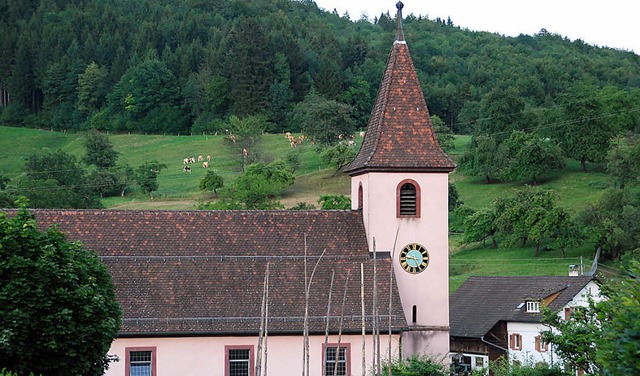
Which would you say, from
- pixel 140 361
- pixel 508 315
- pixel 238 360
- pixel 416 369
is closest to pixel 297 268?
pixel 238 360

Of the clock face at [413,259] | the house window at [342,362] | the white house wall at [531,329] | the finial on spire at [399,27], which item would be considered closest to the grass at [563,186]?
the white house wall at [531,329]

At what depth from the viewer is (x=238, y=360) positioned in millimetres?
42406

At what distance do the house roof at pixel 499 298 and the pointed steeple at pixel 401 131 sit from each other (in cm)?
1842

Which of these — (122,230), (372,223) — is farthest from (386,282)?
(122,230)

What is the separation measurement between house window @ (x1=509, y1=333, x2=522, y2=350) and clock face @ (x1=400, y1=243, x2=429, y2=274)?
801 inches

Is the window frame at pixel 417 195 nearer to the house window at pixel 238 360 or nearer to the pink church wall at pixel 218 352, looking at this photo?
the pink church wall at pixel 218 352

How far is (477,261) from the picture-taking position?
8294 cm

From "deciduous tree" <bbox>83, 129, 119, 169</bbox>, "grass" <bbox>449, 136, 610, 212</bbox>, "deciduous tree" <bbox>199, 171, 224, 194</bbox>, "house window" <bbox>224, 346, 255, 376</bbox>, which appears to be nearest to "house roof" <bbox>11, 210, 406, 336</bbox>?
"house window" <bbox>224, 346, 255, 376</bbox>

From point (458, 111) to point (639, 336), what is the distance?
154400 mm

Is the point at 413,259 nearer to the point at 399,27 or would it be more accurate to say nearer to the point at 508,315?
the point at 399,27

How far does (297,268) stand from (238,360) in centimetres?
416

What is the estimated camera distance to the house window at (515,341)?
2507 inches

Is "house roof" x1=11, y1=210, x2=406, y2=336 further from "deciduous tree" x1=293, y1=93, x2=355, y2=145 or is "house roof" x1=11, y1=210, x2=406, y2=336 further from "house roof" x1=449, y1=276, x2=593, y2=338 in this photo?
"deciduous tree" x1=293, y1=93, x2=355, y2=145

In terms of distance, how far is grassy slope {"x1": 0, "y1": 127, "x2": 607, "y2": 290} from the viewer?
3214 inches
